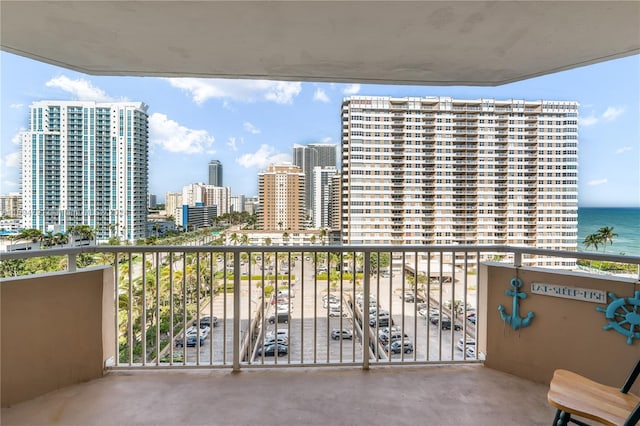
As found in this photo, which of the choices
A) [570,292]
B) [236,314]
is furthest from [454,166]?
[236,314]

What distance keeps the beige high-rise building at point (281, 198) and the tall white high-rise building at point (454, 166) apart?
628 millimetres

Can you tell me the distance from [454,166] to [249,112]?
3787 mm

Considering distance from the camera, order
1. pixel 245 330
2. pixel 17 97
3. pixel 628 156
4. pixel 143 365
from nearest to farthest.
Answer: pixel 143 365, pixel 245 330, pixel 17 97, pixel 628 156

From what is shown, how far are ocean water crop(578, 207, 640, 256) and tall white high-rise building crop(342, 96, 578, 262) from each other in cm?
15

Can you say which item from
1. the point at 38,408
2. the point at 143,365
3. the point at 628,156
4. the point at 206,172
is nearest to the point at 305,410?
the point at 143,365

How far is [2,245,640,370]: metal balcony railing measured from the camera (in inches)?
81.6

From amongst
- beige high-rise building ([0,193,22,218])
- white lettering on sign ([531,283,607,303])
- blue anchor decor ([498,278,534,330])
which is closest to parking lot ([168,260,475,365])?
blue anchor decor ([498,278,534,330])

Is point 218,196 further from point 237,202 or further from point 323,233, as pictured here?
point 323,233

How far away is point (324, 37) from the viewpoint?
1.76 m

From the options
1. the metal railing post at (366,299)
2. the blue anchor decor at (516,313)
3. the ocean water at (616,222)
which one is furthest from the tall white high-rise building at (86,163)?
the ocean water at (616,222)

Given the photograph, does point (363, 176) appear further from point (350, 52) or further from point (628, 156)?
point (628, 156)

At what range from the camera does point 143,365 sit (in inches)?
81.3

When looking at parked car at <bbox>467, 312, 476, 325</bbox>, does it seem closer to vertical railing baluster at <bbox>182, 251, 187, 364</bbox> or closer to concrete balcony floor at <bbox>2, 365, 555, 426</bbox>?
concrete balcony floor at <bbox>2, 365, 555, 426</bbox>

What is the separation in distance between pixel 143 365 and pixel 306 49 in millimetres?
2768
